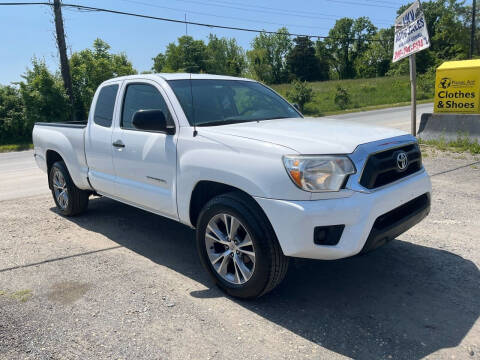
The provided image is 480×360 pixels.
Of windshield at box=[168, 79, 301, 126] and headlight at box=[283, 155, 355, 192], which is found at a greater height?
windshield at box=[168, 79, 301, 126]

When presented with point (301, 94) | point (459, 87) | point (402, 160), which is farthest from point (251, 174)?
point (301, 94)

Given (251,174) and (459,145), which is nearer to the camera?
(251,174)

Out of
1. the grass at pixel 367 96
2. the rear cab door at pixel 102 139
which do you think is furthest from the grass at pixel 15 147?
the grass at pixel 367 96

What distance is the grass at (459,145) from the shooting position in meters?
9.25

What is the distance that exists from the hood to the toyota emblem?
0.19 meters

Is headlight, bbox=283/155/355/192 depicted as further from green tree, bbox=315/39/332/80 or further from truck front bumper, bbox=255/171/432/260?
green tree, bbox=315/39/332/80

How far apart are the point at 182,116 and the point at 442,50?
72.0 meters

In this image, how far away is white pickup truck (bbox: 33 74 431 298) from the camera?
9.92 ft

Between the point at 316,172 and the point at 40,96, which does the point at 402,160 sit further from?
the point at 40,96

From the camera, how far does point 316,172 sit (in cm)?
303

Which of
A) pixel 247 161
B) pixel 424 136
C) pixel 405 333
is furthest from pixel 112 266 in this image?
pixel 424 136

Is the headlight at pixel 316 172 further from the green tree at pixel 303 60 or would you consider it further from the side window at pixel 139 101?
the green tree at pixel 303 60

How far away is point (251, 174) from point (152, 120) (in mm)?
1158

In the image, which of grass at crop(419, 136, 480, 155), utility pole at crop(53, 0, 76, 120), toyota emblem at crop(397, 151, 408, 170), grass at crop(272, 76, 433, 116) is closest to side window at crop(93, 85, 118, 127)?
toyota emblem at crop(397, 151, 408, 170)
